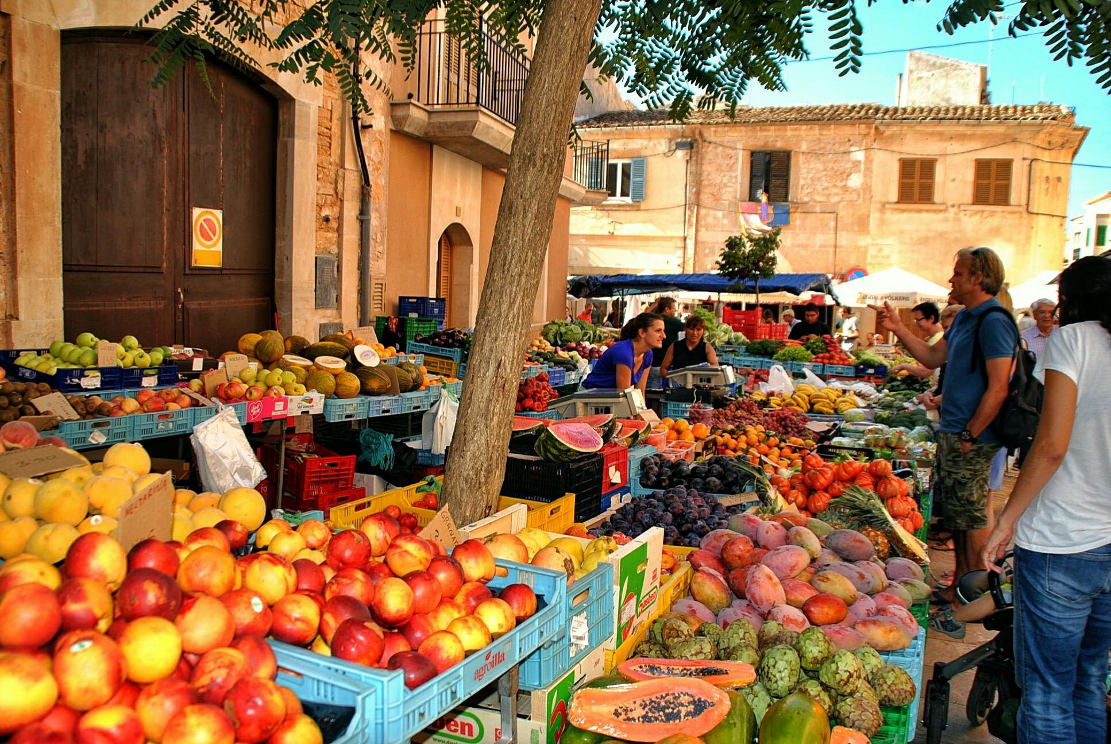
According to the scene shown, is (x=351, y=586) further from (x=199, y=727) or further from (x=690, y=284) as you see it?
(x=690, y=284)

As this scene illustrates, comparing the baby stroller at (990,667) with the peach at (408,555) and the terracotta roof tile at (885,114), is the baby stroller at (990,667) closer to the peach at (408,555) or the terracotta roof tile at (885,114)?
the peach at (408,555)

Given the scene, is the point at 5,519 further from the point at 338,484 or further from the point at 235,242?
the point at 235,242

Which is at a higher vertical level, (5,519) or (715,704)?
(5,519)

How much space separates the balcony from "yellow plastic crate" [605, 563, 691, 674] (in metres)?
8.28

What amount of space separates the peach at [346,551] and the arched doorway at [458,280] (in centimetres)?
1198

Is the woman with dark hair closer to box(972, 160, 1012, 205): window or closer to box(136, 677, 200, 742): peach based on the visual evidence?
box(136, 677, 200, 742): peach

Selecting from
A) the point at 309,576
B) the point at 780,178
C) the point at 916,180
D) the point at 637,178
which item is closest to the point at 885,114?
the point at 916,180

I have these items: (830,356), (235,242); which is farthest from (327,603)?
(830,356)

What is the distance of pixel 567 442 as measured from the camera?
4855 millimetres

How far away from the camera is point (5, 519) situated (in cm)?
243

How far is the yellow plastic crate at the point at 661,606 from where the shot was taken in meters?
3.15

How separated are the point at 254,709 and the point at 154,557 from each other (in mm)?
576

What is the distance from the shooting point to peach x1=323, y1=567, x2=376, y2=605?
90.7 inches

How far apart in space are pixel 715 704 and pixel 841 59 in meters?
2.63
